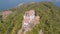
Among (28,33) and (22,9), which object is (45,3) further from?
(28,33)

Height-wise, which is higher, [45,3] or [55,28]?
[45,3]

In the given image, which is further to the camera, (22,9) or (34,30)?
(22,9)

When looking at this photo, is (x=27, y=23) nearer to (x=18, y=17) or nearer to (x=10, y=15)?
(x=18, y=17)

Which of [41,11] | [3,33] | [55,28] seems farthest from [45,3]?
[3,33]

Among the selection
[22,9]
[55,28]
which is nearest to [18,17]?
[22,9]

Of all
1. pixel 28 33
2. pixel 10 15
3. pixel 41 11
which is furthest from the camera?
pixel 10 15

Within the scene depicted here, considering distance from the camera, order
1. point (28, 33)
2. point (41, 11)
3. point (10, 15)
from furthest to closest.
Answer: point (10, 15)
point (41, 11)
point (28, 33)

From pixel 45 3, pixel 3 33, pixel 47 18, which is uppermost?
pixel 45 3
